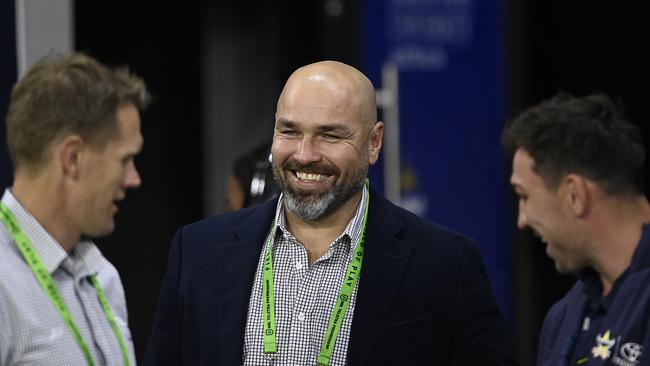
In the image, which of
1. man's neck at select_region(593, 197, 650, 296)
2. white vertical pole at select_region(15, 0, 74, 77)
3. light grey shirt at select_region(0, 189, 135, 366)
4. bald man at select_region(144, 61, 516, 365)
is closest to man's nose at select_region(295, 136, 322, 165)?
bald man at select_region(144, 61, 516, 365)

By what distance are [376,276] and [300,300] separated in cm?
22

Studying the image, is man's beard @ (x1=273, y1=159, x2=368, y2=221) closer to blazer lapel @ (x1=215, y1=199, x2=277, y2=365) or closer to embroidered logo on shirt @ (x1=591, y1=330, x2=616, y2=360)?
blazer lapel @ (x1=215, y1=199, x2=277, y2=365)

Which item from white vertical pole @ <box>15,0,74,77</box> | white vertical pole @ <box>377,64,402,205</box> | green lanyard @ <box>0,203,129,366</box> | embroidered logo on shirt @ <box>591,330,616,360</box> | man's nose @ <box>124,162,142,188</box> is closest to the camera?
green lanyard @ <box>0,203,129,366</box>

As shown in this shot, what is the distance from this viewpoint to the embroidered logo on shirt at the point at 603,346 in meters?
4.14

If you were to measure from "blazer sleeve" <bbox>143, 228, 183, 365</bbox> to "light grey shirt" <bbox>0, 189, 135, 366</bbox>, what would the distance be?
0.24 metres

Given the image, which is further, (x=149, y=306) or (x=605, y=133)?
(x=149, y=306)

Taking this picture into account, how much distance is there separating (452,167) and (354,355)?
377cm

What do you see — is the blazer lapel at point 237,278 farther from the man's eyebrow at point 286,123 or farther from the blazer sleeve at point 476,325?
the blazer sleeve at point 476,325

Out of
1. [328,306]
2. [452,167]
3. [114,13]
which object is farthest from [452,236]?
[114,13]

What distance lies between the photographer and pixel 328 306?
3732 millimetres

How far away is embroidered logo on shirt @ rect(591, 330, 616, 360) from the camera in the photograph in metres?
4.14

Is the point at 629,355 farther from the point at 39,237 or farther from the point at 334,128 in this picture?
the point at 39,237

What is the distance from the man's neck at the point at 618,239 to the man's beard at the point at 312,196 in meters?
1.10

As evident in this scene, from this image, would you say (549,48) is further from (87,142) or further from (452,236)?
(87,142)
